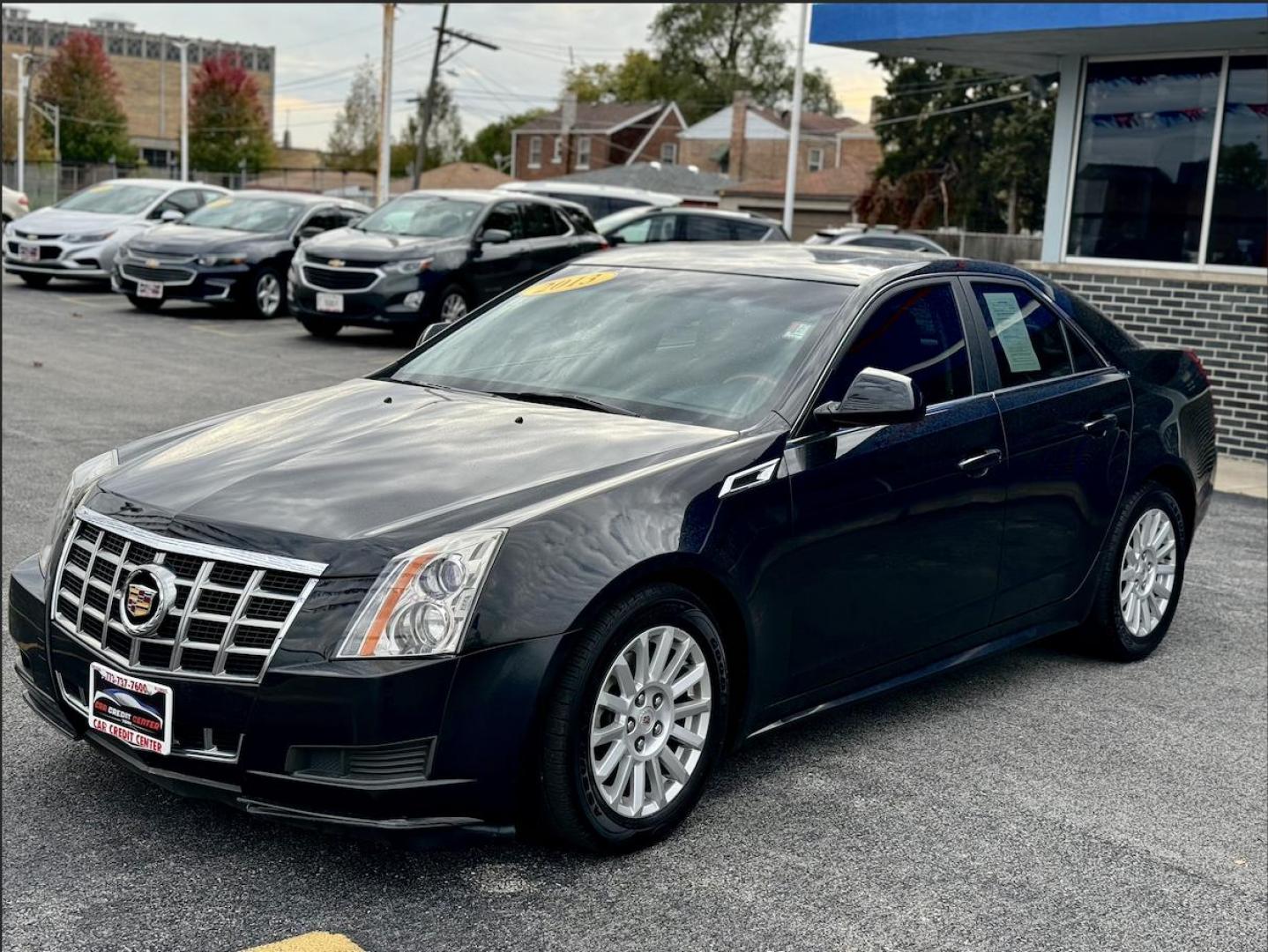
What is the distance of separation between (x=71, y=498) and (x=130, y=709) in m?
0.85

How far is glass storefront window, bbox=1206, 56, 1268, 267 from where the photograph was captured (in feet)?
42.1

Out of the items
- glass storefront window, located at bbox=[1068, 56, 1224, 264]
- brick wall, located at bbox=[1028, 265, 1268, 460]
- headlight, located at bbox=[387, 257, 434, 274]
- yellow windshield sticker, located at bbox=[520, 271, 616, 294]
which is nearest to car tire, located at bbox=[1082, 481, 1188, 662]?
yellow windshield sticker, located at bbox=[520, 271, 616, 294]

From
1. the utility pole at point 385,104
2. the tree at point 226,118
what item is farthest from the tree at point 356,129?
the utility pole at point 385,104

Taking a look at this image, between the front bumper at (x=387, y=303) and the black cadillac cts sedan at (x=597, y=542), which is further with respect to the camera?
the front bumper at (x=387, y=303)

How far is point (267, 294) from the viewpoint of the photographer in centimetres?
1995

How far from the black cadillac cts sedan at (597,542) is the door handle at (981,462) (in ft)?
0.04

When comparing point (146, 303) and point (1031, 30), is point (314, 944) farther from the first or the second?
point (146, 303)

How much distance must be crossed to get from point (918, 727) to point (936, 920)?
1.52m

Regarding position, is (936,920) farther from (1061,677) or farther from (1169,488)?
(1169,488)

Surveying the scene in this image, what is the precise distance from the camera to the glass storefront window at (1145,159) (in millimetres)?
13203

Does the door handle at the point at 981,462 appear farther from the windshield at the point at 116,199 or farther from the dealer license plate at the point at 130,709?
the windshield at the point at 116,199

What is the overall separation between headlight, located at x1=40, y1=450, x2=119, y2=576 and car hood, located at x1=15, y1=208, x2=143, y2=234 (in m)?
18.7

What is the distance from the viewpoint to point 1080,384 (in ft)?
19.3

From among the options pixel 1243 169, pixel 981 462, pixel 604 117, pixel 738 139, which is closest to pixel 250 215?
pixel 1243 169
